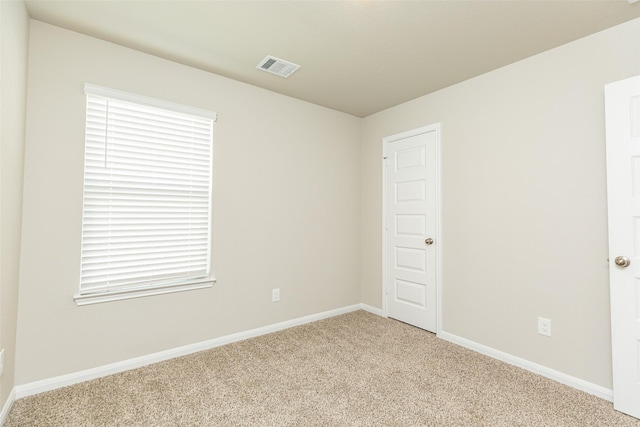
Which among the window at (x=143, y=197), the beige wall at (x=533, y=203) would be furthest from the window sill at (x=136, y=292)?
the beige wall at (x=533, y=203)

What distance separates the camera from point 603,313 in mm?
2127

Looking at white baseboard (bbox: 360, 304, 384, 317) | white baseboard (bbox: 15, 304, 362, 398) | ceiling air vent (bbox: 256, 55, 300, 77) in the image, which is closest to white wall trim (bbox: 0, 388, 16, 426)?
white baseboard (bbox: 15, 304, 362, 398)

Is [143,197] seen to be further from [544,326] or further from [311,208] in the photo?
[544,326]

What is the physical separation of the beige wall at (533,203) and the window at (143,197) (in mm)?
2370

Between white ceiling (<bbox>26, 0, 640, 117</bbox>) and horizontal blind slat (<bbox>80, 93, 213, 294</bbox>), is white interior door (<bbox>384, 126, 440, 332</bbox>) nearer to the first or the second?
white ceiling (<bbox>26, 0, 640, 117</bbox>)

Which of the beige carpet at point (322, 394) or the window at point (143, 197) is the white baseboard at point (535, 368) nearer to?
the beige carpet at point (322, 394)

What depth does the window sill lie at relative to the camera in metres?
2.27

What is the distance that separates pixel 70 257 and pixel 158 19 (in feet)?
5.81

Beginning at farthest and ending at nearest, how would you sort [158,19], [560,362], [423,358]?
1. [423,358]
2. [560,362]
3. [158,19]

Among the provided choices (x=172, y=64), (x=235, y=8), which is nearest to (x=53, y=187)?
(x=172, y=64)

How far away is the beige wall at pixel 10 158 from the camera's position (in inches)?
64.6

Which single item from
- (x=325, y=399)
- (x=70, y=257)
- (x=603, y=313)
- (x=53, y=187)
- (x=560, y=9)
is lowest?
(x=325, y=399)

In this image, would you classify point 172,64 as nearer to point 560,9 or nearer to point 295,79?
point 295,79

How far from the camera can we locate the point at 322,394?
2.11m
